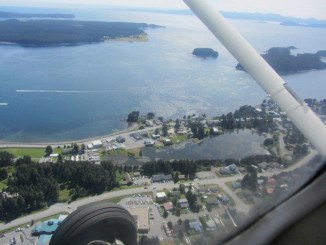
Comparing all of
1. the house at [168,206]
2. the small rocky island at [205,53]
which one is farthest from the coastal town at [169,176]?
the small rocky island at [205,53]

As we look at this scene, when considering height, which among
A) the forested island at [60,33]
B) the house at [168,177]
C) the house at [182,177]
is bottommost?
the house at [182,177]

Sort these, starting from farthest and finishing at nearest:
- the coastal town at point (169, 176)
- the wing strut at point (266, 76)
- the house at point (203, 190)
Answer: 1. the house at point (203, 190)
2. the coastal town at point (169, 176)
3. the wing strut at point (266, 76)

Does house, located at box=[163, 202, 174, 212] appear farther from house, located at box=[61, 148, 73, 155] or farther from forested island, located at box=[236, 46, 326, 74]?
forested island, located at box=[236, 46, 326, 74]

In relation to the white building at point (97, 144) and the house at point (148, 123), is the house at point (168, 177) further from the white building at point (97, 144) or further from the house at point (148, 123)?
the house at point (148, 123)

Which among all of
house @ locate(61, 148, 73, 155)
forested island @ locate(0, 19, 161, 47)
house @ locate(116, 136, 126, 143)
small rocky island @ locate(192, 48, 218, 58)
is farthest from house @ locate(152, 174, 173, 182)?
forested island @ locate(0, 19, 161, 47)

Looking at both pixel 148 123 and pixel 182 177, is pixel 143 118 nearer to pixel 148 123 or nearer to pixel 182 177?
pixel 148 123

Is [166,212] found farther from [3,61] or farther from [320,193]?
[3,61]

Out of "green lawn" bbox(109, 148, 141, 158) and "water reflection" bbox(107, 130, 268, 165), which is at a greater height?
"green lawn" bbox(109, 148, 141, 158)
